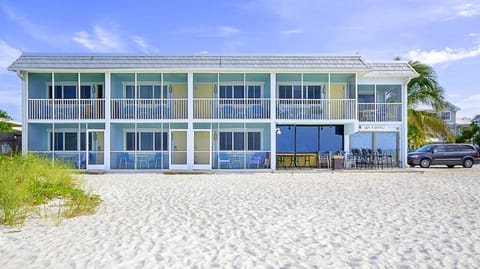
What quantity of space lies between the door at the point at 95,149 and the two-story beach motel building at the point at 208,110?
56mm

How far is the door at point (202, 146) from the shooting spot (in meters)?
21.5

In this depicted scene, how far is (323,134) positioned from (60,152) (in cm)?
1470

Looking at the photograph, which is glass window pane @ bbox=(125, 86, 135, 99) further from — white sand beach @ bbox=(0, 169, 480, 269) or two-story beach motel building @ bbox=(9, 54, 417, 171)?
white sand beach @ bbox=(0, 169, 480, 269)

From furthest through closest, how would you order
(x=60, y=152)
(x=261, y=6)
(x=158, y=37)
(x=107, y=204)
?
1. (x=60, y=152)
2. (x=158, y=37)
3. (x=261, y=6)
4. (x=107, y=204)

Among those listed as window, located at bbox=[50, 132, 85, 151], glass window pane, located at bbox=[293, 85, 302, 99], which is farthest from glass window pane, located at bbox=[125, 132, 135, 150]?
glass window pane, located at bbox=[293, 85, 302, 99]

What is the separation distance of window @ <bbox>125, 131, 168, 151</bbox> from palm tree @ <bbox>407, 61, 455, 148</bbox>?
657 inches

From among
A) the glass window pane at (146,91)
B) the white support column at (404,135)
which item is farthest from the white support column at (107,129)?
the white support column at (404,135)

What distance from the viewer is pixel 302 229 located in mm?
7055

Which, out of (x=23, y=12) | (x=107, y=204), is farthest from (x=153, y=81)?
(x=107, y=204)

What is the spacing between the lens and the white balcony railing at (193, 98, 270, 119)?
20.2 metres

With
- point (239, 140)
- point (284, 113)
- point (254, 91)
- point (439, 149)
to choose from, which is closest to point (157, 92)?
point (239, 140)

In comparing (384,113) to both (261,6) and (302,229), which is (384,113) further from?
(302,229)

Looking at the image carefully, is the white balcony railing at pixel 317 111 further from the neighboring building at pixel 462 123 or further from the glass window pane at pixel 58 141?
the neighboring building at pixel 462 123

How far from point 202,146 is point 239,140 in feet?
7.18
